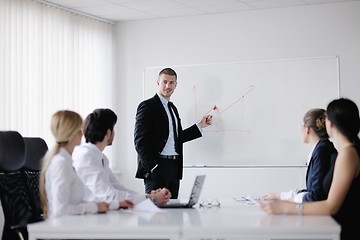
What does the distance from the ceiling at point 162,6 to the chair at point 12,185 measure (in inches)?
113

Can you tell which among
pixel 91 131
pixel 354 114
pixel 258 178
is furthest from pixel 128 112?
pixel 354 114

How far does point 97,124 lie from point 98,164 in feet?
0.82

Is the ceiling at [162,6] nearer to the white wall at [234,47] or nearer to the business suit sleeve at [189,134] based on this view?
the white wall at [234,47]

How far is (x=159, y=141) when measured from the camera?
5.61 m

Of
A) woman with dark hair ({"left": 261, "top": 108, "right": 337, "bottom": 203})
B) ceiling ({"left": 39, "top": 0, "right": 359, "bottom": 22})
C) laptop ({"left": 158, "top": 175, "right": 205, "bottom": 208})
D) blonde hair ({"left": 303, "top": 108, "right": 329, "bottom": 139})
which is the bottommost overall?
laptop ({"left": 158, "top": 175, "right": 205, "bottom": 208})

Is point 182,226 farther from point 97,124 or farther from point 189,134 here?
point 189,134

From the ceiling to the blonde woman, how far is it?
325 cm

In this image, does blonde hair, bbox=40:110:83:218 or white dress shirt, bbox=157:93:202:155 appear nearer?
blonde hair, bbox=40:110:83:218

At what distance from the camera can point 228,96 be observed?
7.20 meters

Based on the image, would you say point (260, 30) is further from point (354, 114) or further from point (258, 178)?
point (354, 114)

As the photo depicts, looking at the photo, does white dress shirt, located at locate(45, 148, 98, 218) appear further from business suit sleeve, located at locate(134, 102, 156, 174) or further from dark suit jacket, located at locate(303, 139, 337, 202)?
business suit sleeve, located at locate(134, 102, 156, 174)

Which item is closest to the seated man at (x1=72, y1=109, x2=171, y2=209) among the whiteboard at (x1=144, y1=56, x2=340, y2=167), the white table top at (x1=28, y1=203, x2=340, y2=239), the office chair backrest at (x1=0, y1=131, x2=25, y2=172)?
the office chair backrest at (x1=0, y1=131, x2=25, y2=172)

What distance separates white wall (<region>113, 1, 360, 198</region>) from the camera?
680 centimetres

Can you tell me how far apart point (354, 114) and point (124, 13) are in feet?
14.2
